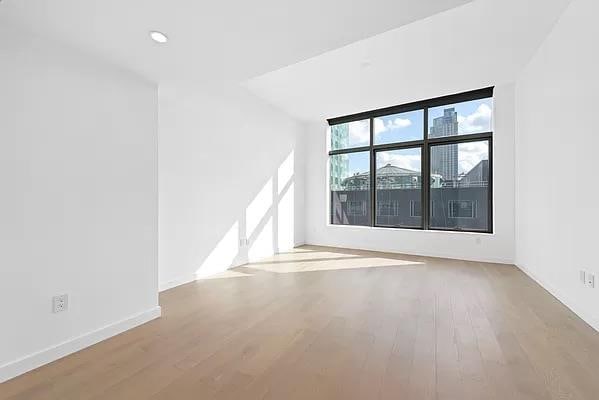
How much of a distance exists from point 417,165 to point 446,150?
558mm

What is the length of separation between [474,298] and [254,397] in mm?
2586

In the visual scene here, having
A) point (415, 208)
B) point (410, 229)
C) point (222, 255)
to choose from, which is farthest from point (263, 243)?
point (415, 208)

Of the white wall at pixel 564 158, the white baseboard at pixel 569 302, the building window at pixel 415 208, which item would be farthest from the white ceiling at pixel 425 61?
the white baseboard at pixel 569 302

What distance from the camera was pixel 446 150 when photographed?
Answer: 17.0ft

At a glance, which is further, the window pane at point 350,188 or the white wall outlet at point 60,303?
the window pane at point 350,188

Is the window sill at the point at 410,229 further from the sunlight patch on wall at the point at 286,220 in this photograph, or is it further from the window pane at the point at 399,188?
the sunlight patch on wall at the point at 286,220

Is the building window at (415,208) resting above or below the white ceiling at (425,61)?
below

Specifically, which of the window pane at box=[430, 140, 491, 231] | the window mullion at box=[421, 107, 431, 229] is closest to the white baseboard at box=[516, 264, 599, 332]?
the window pane at box=[430, 140, 491, 231]

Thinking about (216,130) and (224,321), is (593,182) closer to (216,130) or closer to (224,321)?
(224,321)

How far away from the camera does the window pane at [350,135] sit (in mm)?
6062

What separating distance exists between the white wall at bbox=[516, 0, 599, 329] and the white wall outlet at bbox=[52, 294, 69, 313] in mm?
4007

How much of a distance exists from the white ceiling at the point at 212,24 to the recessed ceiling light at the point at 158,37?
0.05 metres

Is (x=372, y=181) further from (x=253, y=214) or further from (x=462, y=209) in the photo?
(x=253, y=214)

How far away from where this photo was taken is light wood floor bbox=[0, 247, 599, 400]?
1559mm
